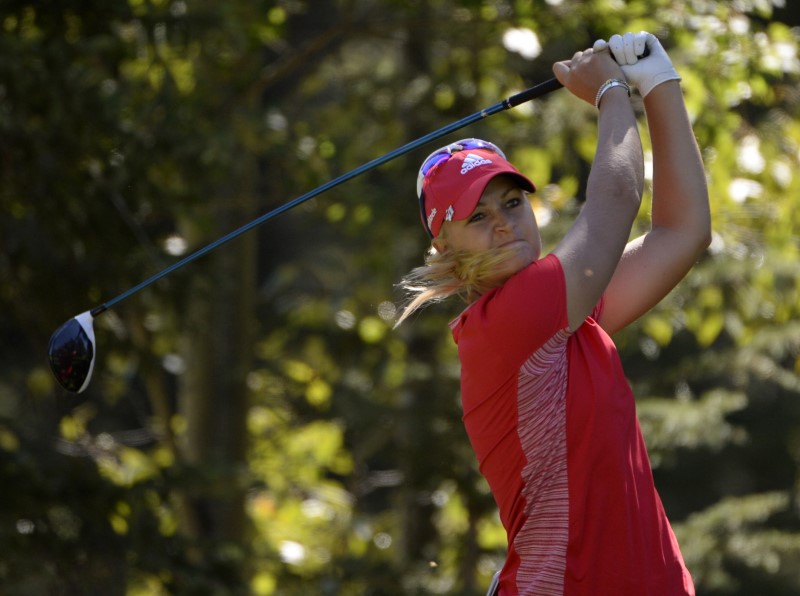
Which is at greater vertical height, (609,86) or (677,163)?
(609,86)

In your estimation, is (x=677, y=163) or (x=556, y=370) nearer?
(x=556, y=370)

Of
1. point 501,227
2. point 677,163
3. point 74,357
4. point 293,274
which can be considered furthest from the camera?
point 293,274

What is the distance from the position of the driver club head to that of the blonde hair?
862 mm

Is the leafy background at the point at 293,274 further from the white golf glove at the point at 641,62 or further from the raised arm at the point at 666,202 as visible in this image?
the white golf glove at the point at 641,62

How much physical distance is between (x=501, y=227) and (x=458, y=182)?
12 cm

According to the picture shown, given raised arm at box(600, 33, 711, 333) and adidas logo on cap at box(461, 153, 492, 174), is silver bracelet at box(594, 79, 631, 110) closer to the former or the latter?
raised arm at box(600, 33, 711, 333)

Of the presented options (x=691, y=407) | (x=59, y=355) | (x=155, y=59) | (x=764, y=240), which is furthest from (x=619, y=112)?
(x=691, y=407)

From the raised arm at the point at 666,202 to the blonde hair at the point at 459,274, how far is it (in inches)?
12.3

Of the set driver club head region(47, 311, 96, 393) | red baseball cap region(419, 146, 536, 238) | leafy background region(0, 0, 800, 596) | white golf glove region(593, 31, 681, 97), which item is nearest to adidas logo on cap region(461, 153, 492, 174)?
red baseball cap region(419, 146, 536, 238)

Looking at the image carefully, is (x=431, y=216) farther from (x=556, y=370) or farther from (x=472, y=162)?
(x=556, y=370)

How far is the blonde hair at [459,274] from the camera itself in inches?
86.7

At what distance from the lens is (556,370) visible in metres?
2.14

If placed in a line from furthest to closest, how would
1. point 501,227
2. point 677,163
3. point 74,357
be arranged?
1. point 74,357
2. point 677,163
3. point 501,227

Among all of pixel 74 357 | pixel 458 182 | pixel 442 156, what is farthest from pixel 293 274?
pixel 458 182
